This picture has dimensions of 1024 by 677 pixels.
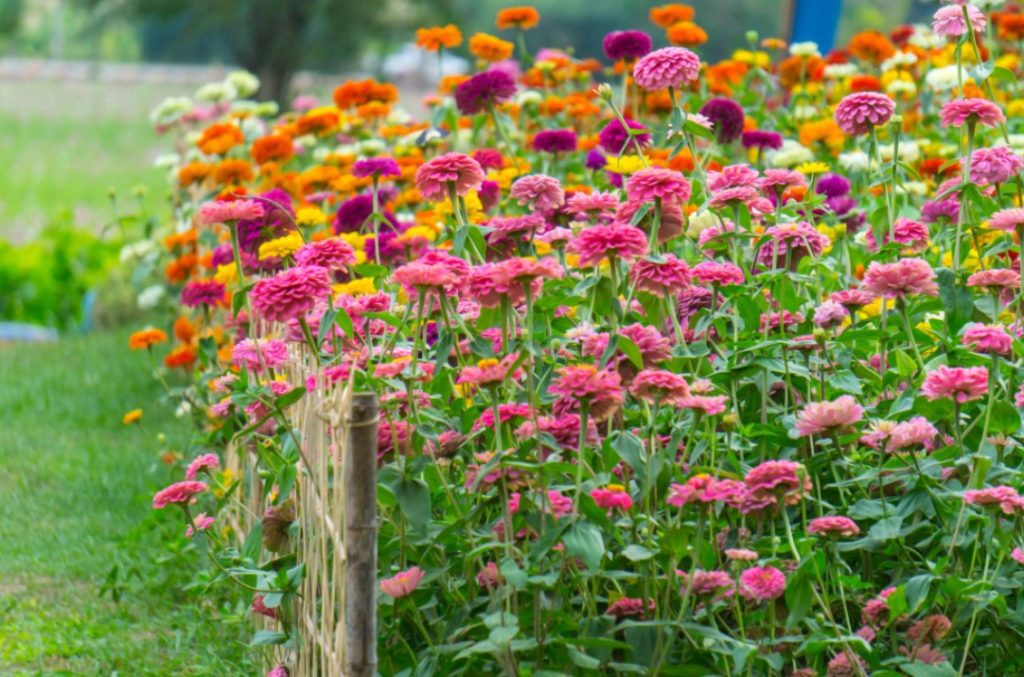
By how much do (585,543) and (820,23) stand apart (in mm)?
4321

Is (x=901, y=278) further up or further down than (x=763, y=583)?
further up

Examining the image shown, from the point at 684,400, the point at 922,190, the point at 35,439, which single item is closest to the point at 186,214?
the point at 35,439

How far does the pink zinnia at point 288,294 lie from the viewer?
1793 mm

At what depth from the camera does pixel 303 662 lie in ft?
6.59

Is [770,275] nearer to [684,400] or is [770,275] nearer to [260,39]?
[684,400]

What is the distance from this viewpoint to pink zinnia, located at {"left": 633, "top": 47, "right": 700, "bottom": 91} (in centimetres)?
211

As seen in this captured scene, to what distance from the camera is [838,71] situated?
400cm

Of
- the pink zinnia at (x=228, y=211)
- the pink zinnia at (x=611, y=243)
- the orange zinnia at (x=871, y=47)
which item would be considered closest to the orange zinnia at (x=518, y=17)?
the orange zinnia at (x=871, y=47)

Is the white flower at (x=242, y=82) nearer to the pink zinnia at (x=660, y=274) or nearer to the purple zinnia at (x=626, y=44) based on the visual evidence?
the purple zinnia at (x=626, y=44)

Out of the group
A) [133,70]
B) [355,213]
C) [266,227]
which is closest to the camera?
[266,227]

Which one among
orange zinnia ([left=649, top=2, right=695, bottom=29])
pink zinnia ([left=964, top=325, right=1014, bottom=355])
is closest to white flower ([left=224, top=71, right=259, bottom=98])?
orange zinnia ([left=649, top=2, right=695, bottom=29])

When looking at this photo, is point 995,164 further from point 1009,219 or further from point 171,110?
point 171,110

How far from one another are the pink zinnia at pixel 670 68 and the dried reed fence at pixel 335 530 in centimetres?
67

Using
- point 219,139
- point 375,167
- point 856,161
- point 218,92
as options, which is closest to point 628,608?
point 375,167
